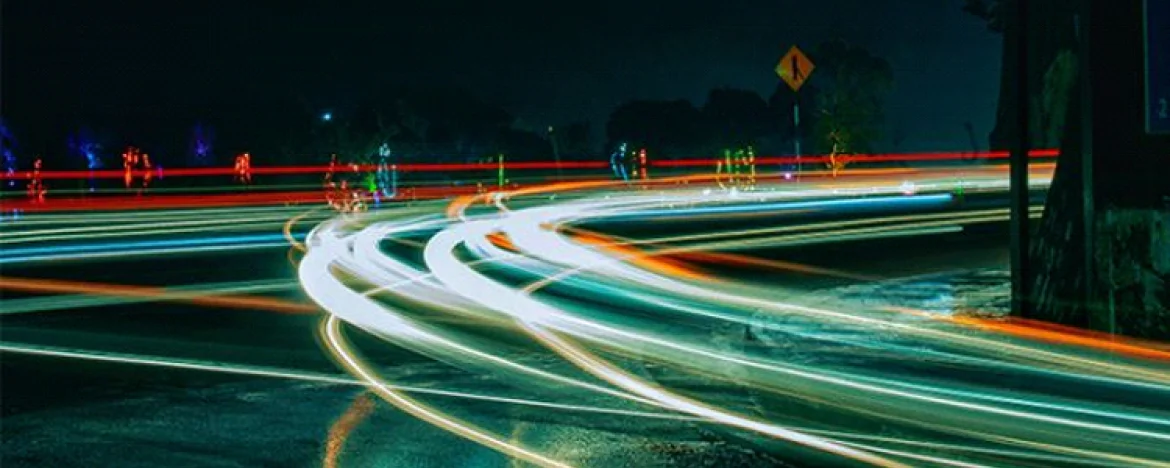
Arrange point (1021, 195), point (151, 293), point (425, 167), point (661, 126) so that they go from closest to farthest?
1. point (1021, 195)
2. point (151, 293)
3. point (425, 167)
4. point (661, 126)

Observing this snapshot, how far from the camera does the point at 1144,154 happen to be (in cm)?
1116

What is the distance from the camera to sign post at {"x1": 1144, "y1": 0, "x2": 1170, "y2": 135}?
33.3 ft

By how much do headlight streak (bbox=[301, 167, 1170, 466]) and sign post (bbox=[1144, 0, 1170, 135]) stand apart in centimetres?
171

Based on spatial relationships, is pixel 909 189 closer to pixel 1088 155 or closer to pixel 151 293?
pixel 151 293

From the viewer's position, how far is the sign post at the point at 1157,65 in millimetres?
10141

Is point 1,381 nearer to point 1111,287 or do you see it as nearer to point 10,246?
point 1111,287

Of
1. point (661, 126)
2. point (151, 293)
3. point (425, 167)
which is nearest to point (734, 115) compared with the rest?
point (661, 126)

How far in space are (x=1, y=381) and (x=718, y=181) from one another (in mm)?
43736

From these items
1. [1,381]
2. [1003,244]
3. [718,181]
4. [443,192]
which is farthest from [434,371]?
[718,181]

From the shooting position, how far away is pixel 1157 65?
10.2 m

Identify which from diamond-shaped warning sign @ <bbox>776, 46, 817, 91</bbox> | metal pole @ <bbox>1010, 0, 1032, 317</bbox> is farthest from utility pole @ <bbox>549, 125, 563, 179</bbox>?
metal pole @ <bbox>1010, 0, 1032, 317</bbox>

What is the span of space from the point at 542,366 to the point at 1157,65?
4.85 meters

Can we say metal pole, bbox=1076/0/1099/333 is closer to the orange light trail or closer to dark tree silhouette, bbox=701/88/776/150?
the orange light trail

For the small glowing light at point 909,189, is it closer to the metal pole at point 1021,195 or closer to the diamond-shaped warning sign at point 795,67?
the diamond-shaped warning sign at point 795,67
